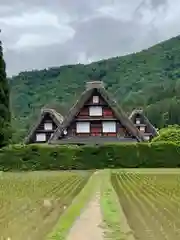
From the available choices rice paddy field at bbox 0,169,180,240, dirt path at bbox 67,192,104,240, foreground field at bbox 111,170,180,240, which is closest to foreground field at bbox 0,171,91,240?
rice paddy field at bbox 0,169,180,240

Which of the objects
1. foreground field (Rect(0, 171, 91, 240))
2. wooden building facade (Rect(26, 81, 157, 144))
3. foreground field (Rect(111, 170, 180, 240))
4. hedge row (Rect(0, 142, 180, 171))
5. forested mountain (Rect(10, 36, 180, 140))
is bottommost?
foreground field (Rect(0, 171, 91, 240))

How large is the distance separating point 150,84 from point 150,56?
15274 mm

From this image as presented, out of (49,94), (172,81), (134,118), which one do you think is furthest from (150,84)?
(134,118)

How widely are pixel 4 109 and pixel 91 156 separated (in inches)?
401

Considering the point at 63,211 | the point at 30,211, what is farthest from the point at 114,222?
the point at 30,211

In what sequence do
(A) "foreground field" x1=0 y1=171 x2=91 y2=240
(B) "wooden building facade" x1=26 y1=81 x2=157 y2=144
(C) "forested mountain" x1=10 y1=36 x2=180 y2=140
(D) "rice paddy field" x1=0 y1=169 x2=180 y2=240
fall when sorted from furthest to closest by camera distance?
(C) "forested mountain" x1=10 y1=36 x2=180 y2=140 → (B) "wooden building facade" x1=26 y1=81 x2=157 y2=144 → (A) "foreground field" x1=0 y1=171 x2=91 y2=240 → (D) "rice paddy field" x1=0 y1=169 x2=180 y2=240

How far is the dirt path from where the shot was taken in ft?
30.5

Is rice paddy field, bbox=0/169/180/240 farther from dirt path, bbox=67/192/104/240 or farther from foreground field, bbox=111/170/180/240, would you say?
dirt path, bbox=67/192/104/240

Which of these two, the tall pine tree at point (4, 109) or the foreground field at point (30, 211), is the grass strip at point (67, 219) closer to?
the foreground field at point (30, 211)

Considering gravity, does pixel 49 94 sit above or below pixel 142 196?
above

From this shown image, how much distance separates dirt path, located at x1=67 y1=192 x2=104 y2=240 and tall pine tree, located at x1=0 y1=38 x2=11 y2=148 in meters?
31.1

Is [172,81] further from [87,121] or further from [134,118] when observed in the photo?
[87,121]

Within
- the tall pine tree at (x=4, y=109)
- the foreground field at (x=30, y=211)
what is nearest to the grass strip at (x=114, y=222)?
the foreground field at (x=30, y=211)

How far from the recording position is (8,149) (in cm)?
3969
